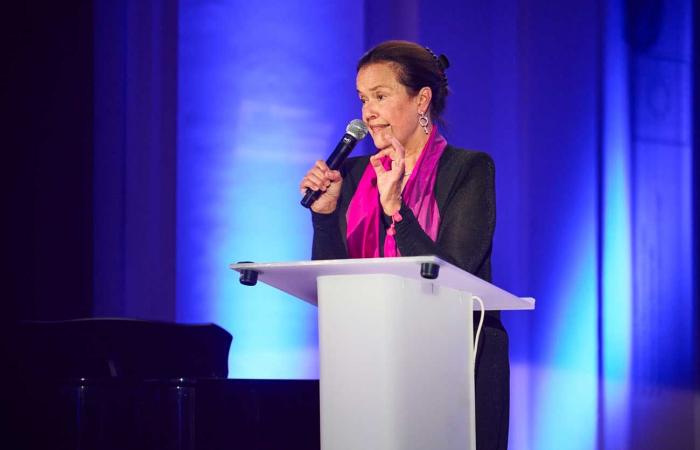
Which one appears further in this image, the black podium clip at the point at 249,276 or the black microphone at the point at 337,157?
the black microphone at the point at 337,157

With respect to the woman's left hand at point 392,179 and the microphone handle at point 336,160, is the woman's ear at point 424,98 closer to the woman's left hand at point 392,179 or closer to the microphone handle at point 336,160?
the microphone handle at point 336,160

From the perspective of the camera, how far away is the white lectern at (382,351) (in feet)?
5.05

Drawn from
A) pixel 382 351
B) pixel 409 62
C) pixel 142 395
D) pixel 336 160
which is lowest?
pixel 142 395

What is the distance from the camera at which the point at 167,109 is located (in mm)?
4309

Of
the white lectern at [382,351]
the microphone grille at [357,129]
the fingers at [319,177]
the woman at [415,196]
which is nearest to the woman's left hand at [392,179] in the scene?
the woman at [415,196]

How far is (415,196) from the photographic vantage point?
2357 mm

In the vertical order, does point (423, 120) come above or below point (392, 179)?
above

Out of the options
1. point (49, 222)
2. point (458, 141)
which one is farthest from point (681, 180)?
point (49, 222)

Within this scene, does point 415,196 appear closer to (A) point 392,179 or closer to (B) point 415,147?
(B) point 415,147

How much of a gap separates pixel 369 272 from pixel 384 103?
0.92m

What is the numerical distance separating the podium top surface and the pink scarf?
350 millimetres

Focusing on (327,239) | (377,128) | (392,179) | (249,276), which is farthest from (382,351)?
(377,128)

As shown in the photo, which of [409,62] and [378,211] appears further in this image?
[409,62]

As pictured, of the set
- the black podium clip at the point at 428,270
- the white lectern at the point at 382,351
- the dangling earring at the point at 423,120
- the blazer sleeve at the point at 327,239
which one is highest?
the dangling earring at the point at 423,120
